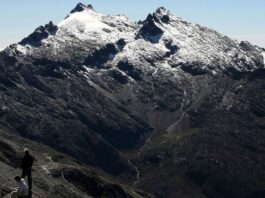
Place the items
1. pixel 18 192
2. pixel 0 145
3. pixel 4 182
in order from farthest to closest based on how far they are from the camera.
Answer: pixel 0 145 < pixel 4 182 < pixel 18 192

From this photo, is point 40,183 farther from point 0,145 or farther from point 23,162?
point 0,145

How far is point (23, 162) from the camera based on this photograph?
5984cm

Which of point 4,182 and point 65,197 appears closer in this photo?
point 4,182

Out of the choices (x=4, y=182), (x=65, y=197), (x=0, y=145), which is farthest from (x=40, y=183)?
(x=0, y=145)

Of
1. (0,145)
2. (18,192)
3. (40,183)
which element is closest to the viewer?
(18,192)

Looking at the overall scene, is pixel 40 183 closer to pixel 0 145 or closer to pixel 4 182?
pixel 4 182

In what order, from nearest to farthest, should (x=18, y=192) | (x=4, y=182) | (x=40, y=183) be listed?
(x=18, y=192)
(x=4, y=182)
(x=40, y=183)

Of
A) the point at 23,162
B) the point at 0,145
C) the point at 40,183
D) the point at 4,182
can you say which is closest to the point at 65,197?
the point at 40,183

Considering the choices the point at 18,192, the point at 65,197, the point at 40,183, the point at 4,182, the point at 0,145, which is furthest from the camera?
the point at 0,145

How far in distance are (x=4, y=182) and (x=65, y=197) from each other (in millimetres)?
30612

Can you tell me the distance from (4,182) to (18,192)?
18.5 metres

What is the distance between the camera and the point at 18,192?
56438 mm

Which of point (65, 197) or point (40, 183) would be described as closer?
point (40, 183)

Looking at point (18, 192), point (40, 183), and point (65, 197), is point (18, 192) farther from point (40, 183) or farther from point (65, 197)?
point (65, 197)
